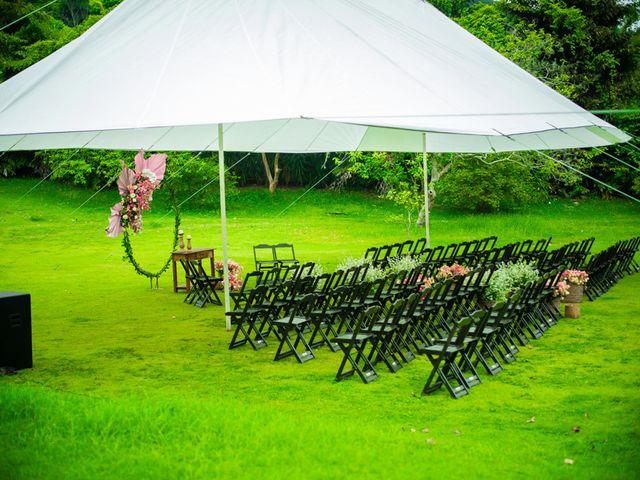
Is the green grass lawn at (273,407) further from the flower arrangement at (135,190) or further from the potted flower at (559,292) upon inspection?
the flower arrangement at (135,190)

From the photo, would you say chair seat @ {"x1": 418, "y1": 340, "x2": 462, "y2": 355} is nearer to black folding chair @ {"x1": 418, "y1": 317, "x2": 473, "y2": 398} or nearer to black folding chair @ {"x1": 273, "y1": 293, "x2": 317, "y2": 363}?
black folding chair @ {"x1": 418, "y1": 317, "x2": 473, "y2": 398}

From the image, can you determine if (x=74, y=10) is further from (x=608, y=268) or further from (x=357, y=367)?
(x=357, y=367)

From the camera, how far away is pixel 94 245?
872 inches

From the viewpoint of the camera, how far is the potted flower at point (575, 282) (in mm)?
11086

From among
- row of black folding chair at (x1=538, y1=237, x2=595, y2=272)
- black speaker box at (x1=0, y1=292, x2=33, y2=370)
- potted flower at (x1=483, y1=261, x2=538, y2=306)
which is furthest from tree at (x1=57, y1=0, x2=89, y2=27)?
black speaker box at (x1=0, y1=292, x2=33, y2=370)

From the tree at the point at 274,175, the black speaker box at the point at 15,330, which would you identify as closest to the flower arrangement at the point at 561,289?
the black speaker box at the point at 15,330

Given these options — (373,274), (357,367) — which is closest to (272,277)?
(373,274)

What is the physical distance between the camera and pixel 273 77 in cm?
830

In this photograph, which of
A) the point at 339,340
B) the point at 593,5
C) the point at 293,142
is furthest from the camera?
the point at 593,5

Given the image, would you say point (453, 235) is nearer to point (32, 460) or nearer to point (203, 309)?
point (203, 309)

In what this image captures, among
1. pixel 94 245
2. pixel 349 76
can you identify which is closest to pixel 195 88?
pixel 349 76

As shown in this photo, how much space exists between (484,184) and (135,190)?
18.6m

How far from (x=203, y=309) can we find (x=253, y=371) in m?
4.07

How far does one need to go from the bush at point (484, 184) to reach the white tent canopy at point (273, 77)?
671 inches
